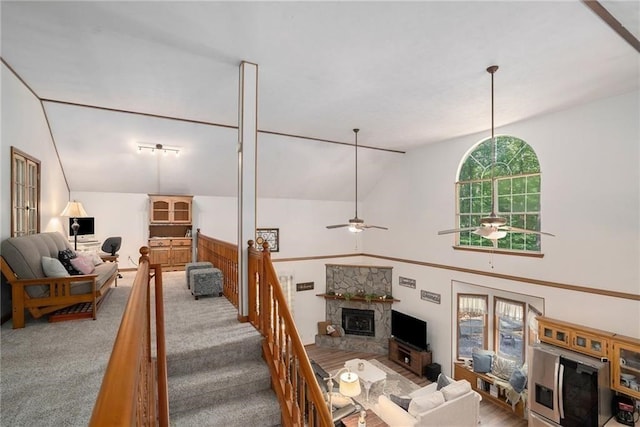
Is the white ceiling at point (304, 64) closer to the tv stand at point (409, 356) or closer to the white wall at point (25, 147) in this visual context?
the white wall at point (25, 147)

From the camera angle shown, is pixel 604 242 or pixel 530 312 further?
pixel 530 312

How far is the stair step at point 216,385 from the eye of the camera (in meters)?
2.49

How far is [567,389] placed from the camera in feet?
15.3

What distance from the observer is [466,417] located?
17.1ft

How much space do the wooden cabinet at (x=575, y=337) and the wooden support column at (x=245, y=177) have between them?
5.16 meters

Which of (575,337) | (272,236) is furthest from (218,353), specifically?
(272,236)

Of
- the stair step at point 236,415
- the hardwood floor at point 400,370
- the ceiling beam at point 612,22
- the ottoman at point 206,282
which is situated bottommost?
the hardwood floor at point 400,370

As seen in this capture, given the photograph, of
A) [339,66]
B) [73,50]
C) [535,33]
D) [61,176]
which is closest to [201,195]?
[61,176]

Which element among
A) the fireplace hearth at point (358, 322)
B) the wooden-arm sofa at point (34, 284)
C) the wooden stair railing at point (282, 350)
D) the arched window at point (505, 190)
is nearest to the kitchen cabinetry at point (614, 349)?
the arched window at point (505, 190)

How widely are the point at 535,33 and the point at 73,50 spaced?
4.73 metres

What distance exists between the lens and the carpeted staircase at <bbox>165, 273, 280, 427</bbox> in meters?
2.47

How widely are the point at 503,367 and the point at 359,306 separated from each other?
4065 mm

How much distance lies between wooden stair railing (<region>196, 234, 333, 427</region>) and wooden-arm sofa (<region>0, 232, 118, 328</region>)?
211cm

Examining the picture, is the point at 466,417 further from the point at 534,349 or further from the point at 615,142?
the point at 615,142
